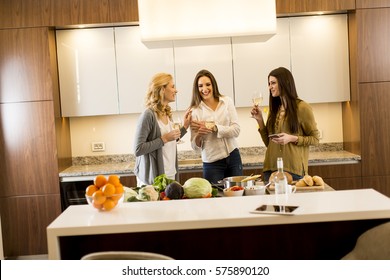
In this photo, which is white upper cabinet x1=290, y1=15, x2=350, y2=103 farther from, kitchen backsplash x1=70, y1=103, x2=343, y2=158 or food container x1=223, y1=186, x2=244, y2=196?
food container x1=223, y1=186, x2=244, y2=196

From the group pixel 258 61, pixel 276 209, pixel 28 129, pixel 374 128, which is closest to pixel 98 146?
pixel 28 129

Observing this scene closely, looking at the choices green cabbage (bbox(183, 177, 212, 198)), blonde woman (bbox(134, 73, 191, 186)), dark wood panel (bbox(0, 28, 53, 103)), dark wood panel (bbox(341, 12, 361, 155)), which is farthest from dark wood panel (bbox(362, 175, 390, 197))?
dark wood panel (bbox(0, 28, 53, 103))

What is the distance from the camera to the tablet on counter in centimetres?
201

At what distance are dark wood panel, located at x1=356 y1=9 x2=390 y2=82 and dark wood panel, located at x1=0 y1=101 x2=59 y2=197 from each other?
253 cm

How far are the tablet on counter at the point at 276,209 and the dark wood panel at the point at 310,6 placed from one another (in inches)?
103

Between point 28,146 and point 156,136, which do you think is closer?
point 156,136

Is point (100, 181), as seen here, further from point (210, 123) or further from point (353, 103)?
point (353, 103)

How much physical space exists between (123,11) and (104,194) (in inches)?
102

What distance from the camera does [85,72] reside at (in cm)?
464

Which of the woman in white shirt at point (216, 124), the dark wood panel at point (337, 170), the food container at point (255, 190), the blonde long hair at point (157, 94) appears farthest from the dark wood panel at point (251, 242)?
the dark wood panel at point (337, 170)

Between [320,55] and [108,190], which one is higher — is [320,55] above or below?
above

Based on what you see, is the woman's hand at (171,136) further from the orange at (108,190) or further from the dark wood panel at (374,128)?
the dark wood panel at (374,128)

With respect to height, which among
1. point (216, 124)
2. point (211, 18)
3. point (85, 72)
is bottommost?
point (216, 124)

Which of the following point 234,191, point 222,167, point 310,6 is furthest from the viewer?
point 310,6
